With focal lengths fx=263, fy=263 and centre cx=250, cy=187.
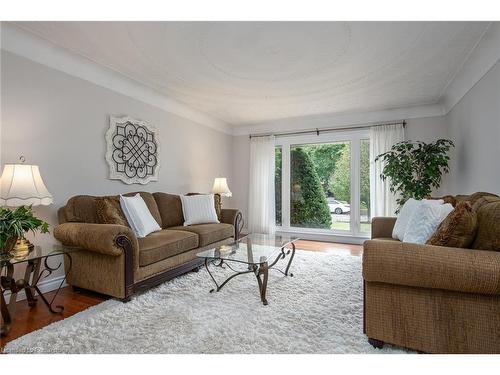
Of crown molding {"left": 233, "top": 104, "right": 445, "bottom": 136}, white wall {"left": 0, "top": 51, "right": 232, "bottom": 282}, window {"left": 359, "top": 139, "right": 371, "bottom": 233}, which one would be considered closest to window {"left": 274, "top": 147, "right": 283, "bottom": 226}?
crown molding {"left": 233, "top": 104, "right": 445, "bottom": 136}

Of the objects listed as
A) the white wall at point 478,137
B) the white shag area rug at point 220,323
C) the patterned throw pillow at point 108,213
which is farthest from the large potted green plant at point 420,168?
the patterned throw pillow at point 108,213

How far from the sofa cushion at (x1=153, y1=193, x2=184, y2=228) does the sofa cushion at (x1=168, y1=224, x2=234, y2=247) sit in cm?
26

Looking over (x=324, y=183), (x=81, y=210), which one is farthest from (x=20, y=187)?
(x=324, y=183)

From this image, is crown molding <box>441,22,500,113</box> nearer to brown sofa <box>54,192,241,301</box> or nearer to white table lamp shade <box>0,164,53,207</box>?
brown sofa <box>54,192,241,301</box>

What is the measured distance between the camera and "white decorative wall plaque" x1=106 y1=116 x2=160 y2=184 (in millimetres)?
3211

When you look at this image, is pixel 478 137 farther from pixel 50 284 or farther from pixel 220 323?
pixel 50 284

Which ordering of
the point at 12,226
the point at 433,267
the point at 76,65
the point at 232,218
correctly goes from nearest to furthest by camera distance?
the point at 433,267 → the point at 12,226 → the point at 76,65 → the point at 232,218

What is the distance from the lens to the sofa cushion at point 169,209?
353 cm

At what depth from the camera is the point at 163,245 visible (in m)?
2.58

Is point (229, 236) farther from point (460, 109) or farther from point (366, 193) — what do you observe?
point (460, 109)

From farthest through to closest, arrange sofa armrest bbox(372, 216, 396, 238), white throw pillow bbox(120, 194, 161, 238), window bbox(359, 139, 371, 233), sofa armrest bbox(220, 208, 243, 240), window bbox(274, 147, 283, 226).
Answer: window bbox(274, 147, 283, 226), window bbox(359, 139, 371, 233), sofa armrest bbox(220, 208, 243, 240), sofa armrest bbox(372, 216, 396, 238), white throw pillow bbox(120, 194, 161, 238)

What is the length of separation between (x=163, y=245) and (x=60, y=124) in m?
1.64

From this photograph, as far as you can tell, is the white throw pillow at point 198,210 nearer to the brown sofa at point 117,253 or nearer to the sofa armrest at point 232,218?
the sofa armrest at point 232,218

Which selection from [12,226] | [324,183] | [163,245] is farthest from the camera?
[324,183]
